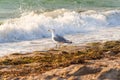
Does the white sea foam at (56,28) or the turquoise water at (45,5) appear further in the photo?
the turquoise water at (45,5)

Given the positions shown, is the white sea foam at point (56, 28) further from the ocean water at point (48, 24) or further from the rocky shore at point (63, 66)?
the rocky shore at point (63, 66)

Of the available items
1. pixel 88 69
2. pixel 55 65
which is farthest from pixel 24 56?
pixel 88 69

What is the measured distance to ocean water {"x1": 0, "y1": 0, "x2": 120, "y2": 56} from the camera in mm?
14047

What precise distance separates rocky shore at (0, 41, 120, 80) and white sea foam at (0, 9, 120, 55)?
1.94 metres

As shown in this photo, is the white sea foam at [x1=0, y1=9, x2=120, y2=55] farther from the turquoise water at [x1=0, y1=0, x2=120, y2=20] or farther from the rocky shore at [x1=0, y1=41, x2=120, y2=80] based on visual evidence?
the rocky shore at [x1=0, y1=41, x2=120, y2=80]

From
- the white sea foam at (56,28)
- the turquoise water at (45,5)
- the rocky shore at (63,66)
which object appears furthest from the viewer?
the turquoise water at (45,5)

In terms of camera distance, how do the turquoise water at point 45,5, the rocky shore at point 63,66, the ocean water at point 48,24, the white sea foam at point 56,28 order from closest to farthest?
1. the rocky shore at point 63,66
2. the white sea foam at point 56,28
3. the ocean water at point 48,24
4. the turquoise water at point 45,5

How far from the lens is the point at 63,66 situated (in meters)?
8.73

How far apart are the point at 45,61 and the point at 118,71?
2.36m

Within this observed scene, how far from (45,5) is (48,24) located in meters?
7.28

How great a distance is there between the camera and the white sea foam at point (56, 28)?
543 inches

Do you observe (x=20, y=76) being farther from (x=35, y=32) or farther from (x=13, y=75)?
(x=35, y=32)

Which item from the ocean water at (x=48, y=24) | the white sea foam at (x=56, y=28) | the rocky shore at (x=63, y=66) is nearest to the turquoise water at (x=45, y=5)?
the ocean water at (x=48, y=24)

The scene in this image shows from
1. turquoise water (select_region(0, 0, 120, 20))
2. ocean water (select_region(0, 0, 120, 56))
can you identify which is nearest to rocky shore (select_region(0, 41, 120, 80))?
ocean water (select_region(0, 0, 120, 56))
